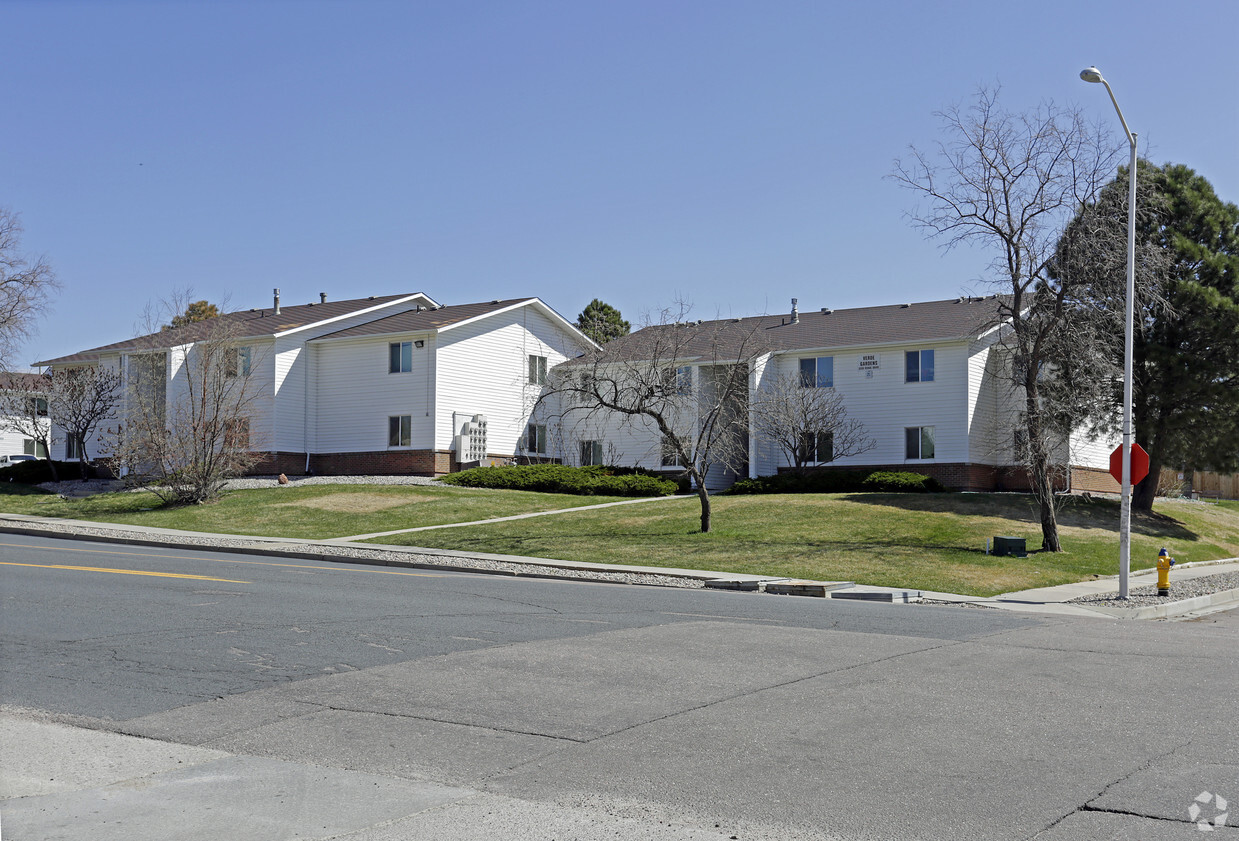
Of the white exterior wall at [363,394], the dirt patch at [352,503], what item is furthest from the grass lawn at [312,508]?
the white exterior wall at [363,394]

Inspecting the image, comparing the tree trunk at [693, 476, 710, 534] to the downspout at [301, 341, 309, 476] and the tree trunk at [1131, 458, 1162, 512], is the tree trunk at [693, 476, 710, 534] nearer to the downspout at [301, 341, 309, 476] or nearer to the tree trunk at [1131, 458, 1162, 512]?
the tree trunk at [1131, 458, 1162, 512]

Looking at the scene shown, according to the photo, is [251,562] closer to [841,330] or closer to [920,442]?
[920,442]

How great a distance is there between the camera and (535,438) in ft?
150

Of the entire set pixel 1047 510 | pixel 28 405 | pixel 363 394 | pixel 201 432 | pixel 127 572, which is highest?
pixel 363 394

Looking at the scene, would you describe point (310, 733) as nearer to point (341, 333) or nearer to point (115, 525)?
point (115, 525)

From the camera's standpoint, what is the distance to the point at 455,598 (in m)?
15.4

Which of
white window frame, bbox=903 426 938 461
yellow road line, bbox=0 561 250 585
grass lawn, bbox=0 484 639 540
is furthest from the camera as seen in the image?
white window frame, bbox=903 426 938 461

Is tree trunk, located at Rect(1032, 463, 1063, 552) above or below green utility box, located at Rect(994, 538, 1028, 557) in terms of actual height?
above

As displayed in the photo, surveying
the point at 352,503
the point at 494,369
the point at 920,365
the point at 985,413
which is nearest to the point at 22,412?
the point at 494,369

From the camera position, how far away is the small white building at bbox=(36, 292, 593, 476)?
138 feet

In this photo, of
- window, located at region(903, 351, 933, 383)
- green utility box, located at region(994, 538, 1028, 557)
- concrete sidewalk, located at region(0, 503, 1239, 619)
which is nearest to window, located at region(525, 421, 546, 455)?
window, located at region(903, 351, 933, 383)

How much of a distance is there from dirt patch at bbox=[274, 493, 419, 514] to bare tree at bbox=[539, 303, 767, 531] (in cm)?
607

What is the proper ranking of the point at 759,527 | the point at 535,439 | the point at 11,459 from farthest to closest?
the point at 11,459, the point at 535,439, the point at 759,527

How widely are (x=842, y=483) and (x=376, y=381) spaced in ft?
60.9
